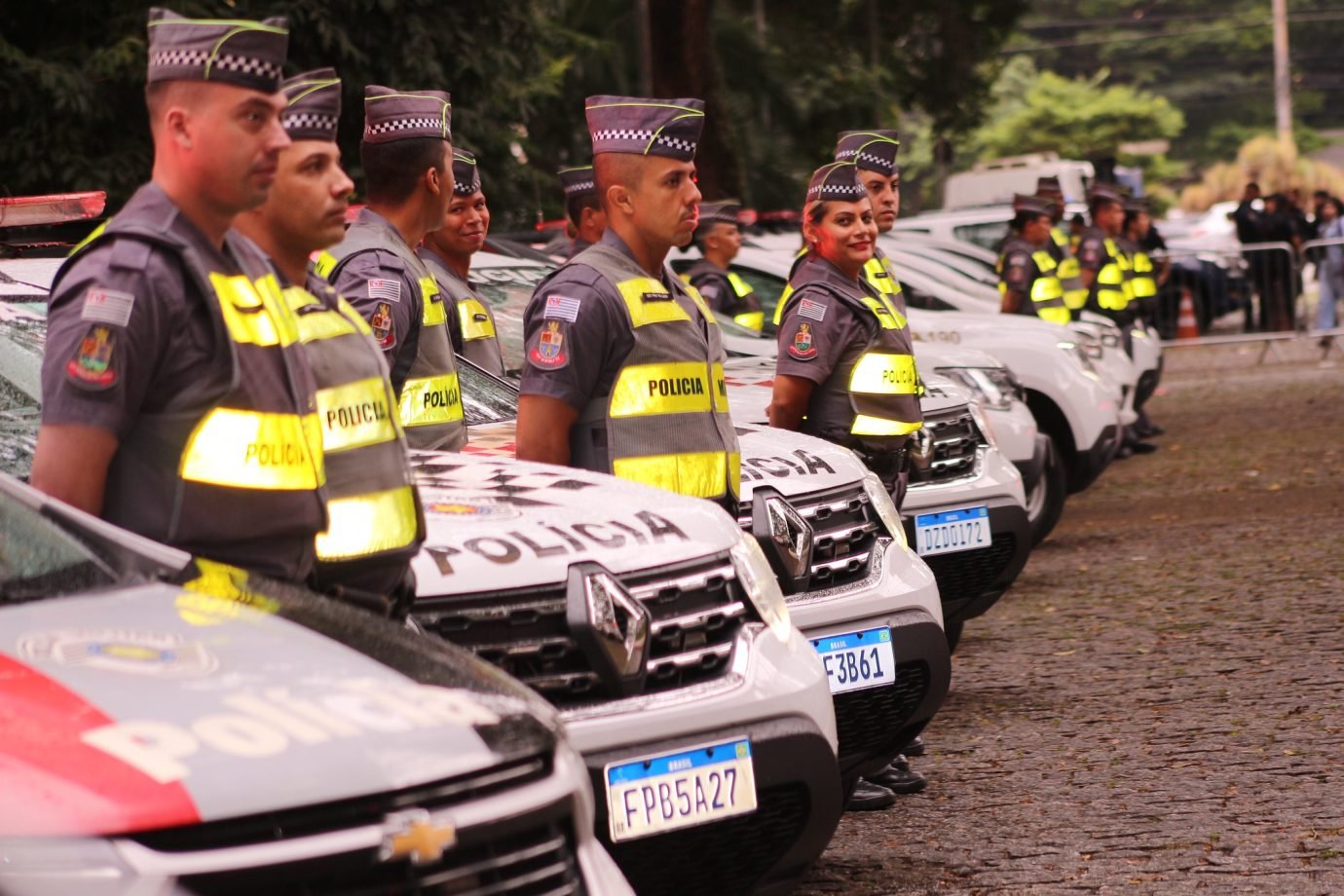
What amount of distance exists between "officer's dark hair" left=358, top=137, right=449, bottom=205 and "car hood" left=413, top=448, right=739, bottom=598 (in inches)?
48.5

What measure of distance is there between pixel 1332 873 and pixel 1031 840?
0.82 m

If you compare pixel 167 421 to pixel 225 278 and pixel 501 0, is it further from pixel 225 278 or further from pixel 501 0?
pixel 501 0

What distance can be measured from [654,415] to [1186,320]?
18323 millimetres

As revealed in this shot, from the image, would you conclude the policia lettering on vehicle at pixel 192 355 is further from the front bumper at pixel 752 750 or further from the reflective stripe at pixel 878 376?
the reflective stripe at pixel 878 376

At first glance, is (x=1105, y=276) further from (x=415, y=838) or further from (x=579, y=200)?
(x=415, y=838)

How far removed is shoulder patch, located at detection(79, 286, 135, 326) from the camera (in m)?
3.59

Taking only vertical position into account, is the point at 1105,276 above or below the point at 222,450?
below

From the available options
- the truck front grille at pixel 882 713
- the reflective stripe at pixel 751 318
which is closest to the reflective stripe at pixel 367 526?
the truck front grille at pixel 882 713

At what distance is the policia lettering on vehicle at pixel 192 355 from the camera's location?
3.60 metres

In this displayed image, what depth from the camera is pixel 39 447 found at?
11.9ft

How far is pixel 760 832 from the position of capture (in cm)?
452

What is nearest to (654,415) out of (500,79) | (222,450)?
(222,450)

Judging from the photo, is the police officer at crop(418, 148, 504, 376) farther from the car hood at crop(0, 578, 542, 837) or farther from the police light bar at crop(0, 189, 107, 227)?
the car hood at crop(0, 578, 542, 837)

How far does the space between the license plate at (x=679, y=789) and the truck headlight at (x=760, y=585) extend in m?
0.33
